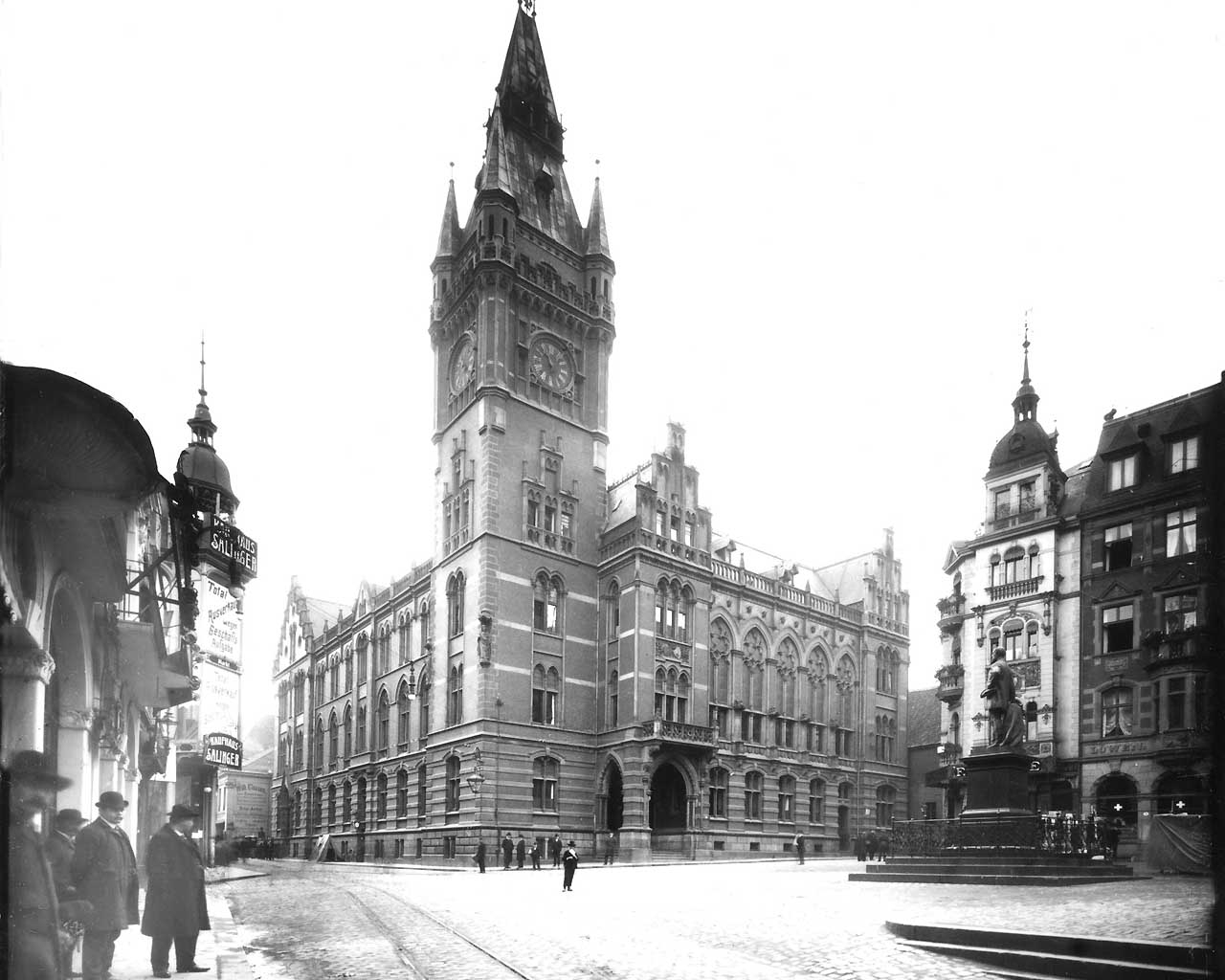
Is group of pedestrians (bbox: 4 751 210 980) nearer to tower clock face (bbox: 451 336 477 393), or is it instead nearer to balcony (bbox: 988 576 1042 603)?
balcony (bbox: 988 576 1042 603)

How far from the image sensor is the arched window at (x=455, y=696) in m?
48.8

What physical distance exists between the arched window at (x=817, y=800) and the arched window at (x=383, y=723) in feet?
84.9

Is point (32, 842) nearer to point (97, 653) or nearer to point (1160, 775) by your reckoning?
point (97, 653)

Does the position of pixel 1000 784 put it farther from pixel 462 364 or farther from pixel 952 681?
pixel 462 364

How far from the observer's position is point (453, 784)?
159 feet

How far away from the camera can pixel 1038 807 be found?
131 ft

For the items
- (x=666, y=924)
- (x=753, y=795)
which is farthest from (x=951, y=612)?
(x=666, y=924)

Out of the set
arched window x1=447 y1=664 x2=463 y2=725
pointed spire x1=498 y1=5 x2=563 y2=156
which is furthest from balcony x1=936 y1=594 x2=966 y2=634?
pointed spire x1=498 y1=5 x2=563 y2=156

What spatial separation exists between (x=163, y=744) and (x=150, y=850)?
2370 cm

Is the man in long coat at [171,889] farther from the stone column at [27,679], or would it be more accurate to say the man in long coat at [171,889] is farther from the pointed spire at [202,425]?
the pointed spire at [202,425]

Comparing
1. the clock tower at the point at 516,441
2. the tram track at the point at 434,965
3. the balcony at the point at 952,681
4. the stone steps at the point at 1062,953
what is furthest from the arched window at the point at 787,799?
the stone steps at the point at 1062,953

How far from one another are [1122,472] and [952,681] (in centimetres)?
1263

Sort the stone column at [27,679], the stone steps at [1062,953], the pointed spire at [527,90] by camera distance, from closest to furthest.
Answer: the stone column at [27,679], the stone steps at [1062,953], the pointed spire at [527,90]

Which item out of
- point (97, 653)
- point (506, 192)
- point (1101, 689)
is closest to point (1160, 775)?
point (1101, 689)
